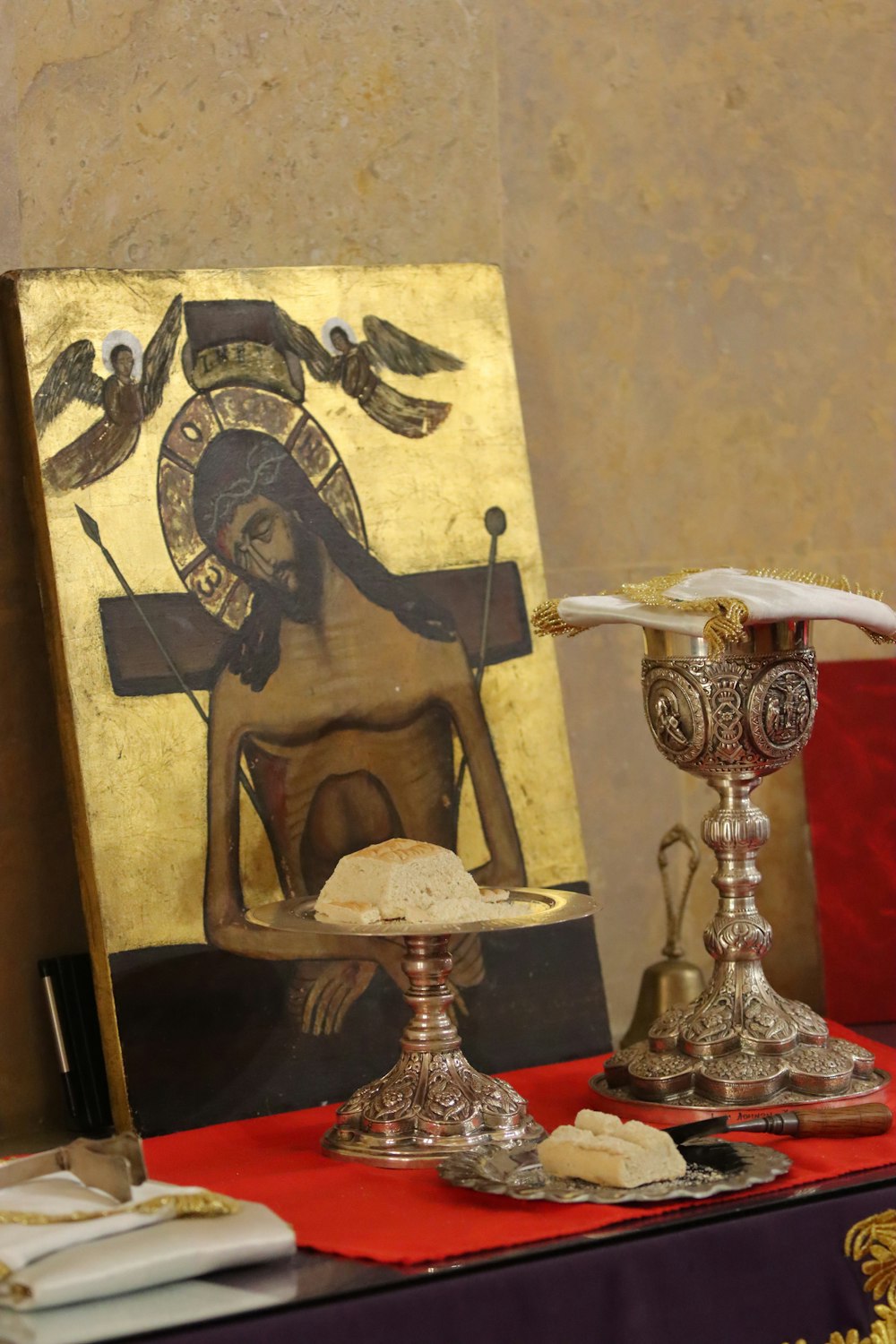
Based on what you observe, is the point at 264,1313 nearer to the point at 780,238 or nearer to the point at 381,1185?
the point at 381,1185

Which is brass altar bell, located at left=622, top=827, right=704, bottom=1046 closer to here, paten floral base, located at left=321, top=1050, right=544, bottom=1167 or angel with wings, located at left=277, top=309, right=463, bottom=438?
paten floral base, located at left=321, top=1050, right=544, bottom=1167

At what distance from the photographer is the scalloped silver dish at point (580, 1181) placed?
4.65 ft

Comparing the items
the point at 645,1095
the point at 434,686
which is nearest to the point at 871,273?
the point at 434,686

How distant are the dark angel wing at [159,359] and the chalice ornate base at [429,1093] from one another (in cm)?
62

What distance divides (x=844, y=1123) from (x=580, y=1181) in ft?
1.00

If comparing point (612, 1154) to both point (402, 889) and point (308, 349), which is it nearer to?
point (402, 889)

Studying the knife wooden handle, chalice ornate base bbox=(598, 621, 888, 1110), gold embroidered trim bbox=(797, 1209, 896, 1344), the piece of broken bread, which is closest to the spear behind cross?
chalice ornate base bbox=(598, 621, 888, 1110)

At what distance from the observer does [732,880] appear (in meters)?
1.79

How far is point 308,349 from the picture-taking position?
1999 millimetres

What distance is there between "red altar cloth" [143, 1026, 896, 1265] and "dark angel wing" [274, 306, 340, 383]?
862 millimetres

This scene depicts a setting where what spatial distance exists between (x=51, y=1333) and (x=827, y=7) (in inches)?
80.1

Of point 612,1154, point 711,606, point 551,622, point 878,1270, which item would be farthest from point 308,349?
point 878,1270

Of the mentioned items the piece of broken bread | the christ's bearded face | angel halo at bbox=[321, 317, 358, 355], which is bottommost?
the piece of broken bread

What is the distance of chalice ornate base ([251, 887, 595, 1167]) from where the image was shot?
160cm
